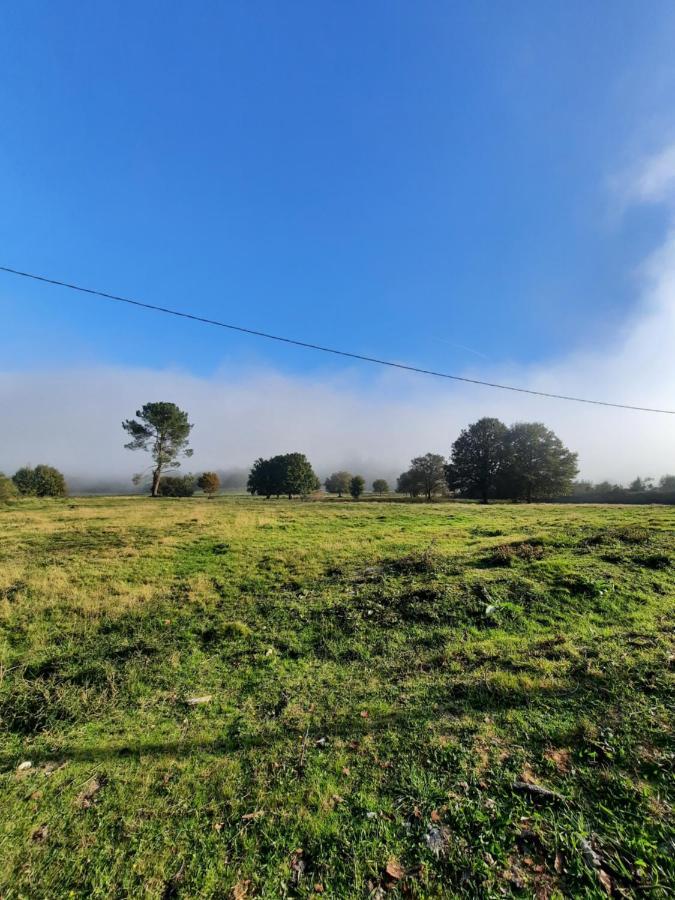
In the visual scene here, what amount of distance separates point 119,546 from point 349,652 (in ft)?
45.4

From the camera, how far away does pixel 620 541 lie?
14.1 metres

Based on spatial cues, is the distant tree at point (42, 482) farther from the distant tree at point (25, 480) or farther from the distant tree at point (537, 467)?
the distant tree at point (537, 467)

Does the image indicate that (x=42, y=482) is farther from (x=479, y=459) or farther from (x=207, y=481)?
(x=479, y=459)

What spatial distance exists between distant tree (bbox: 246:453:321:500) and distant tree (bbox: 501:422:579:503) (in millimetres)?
41834

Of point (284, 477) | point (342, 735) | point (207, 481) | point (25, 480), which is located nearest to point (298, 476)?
point (284, 477)

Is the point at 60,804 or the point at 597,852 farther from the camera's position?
the point at 60,804

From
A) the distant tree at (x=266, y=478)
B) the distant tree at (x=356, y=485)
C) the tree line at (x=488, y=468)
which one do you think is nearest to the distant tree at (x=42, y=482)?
the tree line at (x=488, y=468)

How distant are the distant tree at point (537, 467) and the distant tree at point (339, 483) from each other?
1909 inches

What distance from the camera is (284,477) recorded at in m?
78.4

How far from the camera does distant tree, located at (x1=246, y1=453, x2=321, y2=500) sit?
7856 cm

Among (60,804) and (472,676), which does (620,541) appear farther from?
(60,804)

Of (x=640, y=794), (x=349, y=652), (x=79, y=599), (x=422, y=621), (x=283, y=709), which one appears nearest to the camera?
(x=640, y=794)

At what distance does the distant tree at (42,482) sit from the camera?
218 feet

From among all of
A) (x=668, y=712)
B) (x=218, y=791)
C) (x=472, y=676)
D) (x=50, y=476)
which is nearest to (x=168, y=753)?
(x=218, y=791)
